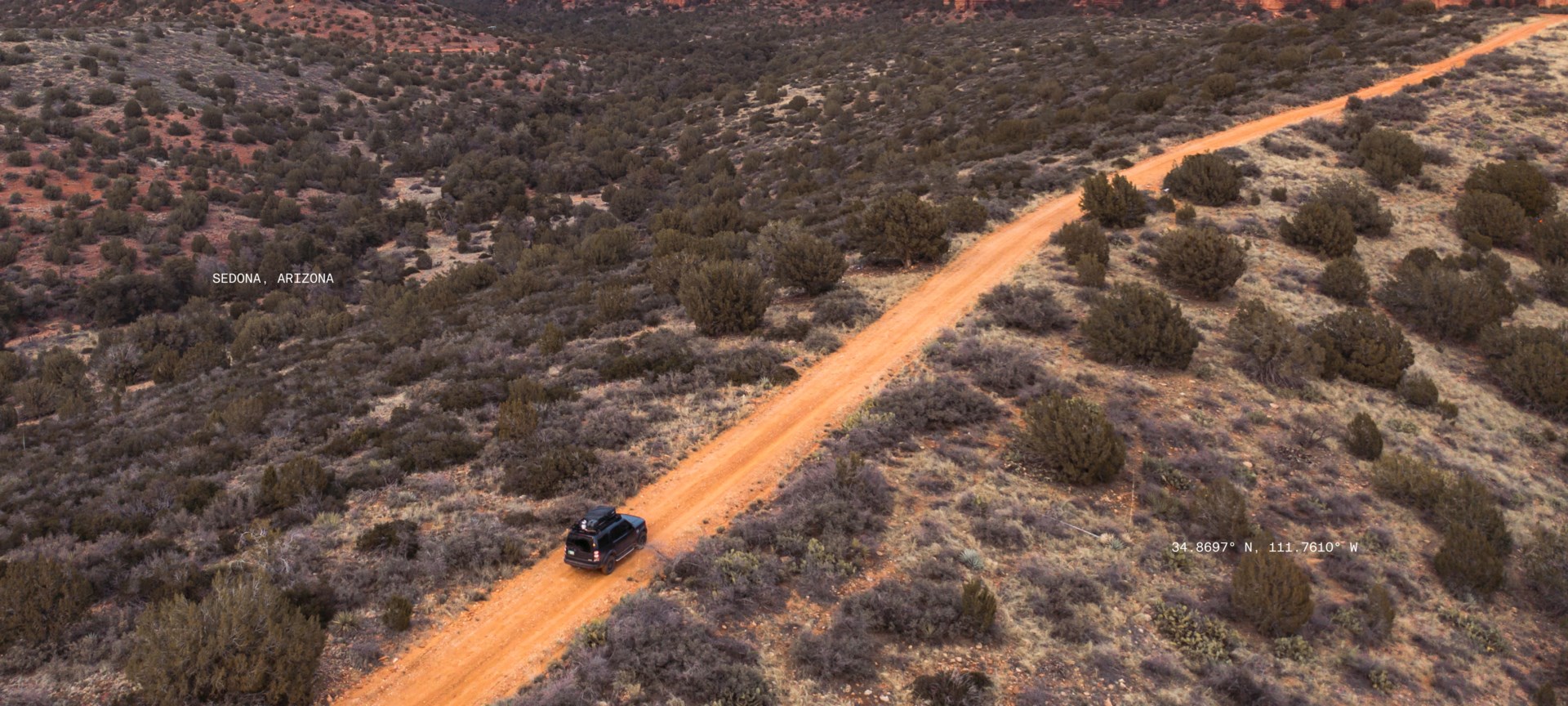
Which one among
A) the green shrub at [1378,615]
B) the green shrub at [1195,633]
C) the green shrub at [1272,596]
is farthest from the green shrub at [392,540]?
the green shrub at [1378,615]

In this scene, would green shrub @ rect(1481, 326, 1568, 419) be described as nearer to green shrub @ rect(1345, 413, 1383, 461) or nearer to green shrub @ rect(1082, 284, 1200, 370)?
green shrub @ rect(1345, 413, 1383, 461)

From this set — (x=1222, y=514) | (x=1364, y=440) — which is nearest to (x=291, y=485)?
(x=1222, y=514)

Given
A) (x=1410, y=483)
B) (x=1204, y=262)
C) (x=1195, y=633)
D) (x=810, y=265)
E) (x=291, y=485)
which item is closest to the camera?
(x=1195, y=633)

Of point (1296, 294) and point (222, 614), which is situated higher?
point (222, 614)

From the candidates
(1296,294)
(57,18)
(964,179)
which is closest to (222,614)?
(1296,294)

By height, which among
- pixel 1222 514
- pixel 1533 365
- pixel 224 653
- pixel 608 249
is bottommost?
pixel 608 249

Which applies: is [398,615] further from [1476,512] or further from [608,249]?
[608,249]

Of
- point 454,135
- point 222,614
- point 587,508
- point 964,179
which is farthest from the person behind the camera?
point 454,135

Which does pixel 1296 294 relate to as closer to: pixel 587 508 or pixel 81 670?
pixel 587 508

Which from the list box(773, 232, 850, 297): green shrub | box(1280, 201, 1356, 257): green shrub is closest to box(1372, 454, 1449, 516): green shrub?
box(1280, 201, 1356, 257): green shrub
